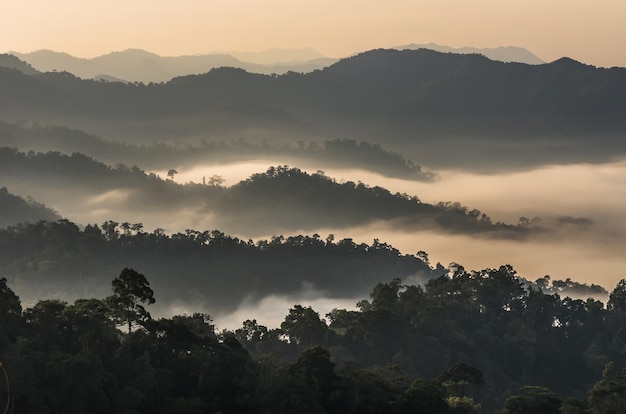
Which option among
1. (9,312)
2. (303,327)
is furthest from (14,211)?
(9,312)

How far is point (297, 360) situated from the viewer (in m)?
60.6

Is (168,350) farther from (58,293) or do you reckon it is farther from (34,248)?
(34,248)

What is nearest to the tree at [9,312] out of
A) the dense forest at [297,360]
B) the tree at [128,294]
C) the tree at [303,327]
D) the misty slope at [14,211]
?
the dense forest at [297,360]

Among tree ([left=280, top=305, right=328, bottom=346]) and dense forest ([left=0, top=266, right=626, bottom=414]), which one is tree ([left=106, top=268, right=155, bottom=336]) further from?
tree ([left=280, top=305, right=328, bottom=346])

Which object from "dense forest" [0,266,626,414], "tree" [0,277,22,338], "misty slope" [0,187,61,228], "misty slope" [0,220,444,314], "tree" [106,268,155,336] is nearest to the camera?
"dense forest" [0,266,626,414]

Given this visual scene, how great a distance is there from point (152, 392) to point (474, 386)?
112ft

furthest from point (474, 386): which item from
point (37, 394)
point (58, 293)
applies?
point (58, 293)

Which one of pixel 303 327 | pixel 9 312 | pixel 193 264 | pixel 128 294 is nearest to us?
pixel 9 312

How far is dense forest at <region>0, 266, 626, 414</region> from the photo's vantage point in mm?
49281

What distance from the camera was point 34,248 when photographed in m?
123

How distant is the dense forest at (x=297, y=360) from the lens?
162 ft

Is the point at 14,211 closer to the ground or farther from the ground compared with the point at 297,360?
farther from the ground

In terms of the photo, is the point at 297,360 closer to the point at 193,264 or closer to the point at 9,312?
the point at 9,312

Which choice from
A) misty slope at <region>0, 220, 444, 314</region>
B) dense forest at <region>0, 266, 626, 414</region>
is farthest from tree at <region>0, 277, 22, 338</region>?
misty slope at <region>0, 220, 444, 314</region>
